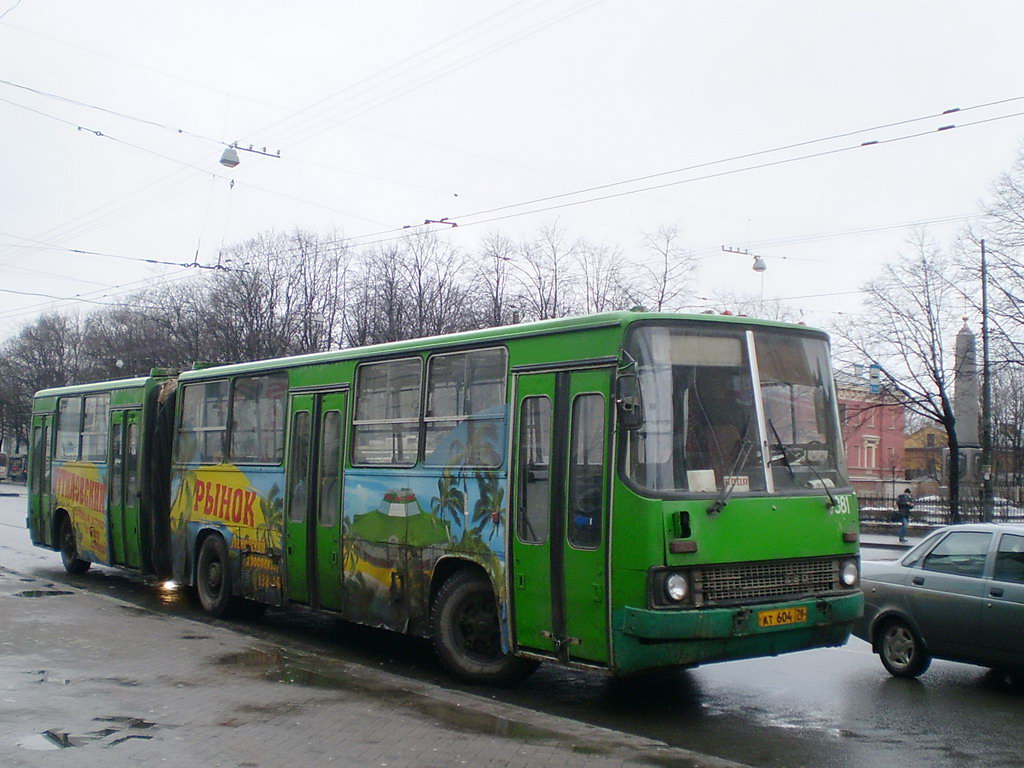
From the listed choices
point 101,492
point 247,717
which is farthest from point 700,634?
point 101,492

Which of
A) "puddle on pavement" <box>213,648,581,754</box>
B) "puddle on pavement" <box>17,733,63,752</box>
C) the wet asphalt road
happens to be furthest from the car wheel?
"puddle on pavement" <box>17,733,63,752</box>

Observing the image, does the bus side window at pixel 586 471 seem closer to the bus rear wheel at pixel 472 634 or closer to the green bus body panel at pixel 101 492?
the bus rear wheel at pixel 472 634

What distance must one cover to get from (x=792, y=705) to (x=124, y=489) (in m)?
11.4

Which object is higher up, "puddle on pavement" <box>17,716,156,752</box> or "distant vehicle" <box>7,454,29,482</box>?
"distant vehicle" <box>7,454,29,482</box>

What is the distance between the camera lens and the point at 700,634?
26.1ft

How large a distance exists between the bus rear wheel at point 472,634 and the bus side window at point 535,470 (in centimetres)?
88

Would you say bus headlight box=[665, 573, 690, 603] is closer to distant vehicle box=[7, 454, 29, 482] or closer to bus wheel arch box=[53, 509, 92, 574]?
bus wheel arch box=[53, 509, 92, 574]

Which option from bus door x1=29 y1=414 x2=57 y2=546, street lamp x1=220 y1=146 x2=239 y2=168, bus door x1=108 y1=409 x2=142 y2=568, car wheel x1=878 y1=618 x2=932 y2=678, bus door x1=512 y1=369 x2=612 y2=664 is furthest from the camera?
street lamp x1=220 y1=146 x2=239 y2=168

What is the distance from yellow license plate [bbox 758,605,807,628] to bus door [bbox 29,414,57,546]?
15.2 metres

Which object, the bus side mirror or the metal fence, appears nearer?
the bus side mirror

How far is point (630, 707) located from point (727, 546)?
1.88m

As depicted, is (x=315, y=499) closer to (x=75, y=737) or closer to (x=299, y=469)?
(x=299, y=469)

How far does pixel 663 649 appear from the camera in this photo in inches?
317

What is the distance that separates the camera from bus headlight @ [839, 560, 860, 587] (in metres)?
8.97
